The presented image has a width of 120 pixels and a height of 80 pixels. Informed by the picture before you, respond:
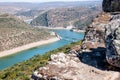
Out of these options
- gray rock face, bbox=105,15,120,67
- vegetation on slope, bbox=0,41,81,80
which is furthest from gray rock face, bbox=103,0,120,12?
vegetation on slope, bbox=0,41,81,80

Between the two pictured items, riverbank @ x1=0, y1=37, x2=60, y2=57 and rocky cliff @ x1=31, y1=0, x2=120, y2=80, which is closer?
rocky cliff @ x1=31, y1=0, x2=120, y2=80

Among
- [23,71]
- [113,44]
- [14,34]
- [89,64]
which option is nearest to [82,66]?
[89,64]

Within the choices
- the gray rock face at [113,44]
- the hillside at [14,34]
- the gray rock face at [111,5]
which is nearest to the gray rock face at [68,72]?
the gray rock face at [113,44]

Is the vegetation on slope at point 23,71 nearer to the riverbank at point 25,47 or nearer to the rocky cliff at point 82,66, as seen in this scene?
the rocky cliff at point 82,66

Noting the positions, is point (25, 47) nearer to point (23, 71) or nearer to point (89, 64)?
point (23, 71)

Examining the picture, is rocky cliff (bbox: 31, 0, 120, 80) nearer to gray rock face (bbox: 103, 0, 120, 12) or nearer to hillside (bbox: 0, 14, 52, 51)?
gray rock face (bbox: 103, 0, 120, 12)

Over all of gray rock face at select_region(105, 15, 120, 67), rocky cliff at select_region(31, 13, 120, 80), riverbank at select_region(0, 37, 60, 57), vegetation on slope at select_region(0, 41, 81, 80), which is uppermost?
gray rock face at select_region(105, 15, 120, 67)
